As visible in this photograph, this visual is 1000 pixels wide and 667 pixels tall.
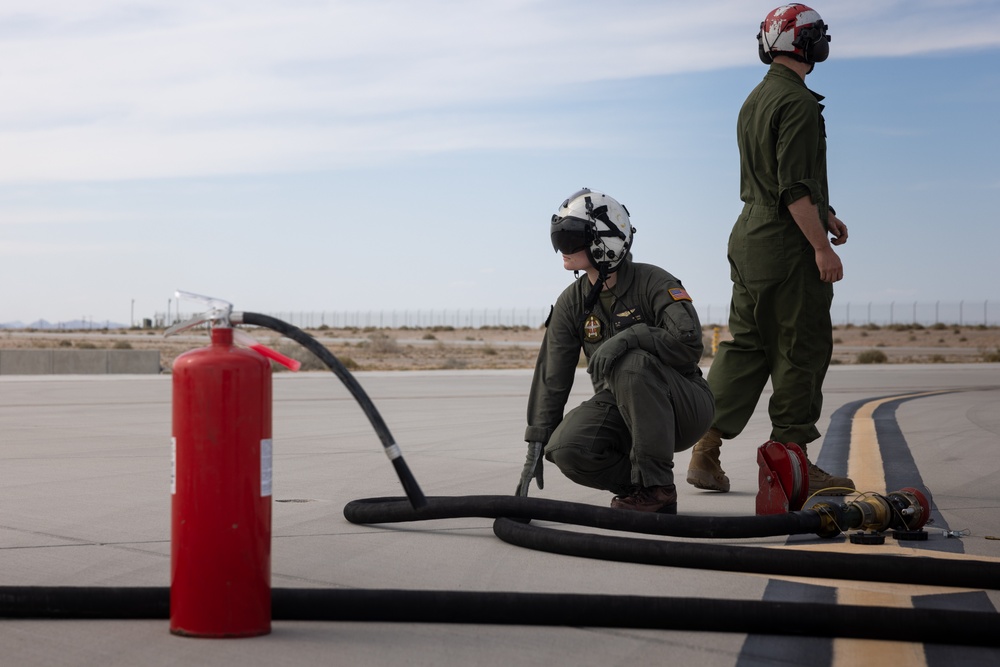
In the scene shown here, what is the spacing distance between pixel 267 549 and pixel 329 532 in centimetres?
175

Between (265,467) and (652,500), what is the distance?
2.27m

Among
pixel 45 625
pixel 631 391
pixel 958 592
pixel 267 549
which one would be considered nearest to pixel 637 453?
pixel 631 391

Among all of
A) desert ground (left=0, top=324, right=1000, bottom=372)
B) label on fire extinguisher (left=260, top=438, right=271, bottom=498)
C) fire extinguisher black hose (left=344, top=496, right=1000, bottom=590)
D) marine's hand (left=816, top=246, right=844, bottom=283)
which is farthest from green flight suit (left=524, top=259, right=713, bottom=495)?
desert ground (left=0, top=324, right=1000, bottom=372)

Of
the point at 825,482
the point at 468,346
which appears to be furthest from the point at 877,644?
the point at 468,346

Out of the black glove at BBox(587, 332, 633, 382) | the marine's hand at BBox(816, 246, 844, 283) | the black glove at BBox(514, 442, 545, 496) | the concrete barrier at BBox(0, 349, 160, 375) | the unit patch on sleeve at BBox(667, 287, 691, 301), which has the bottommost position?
the concrete barrier at BBox(0, 349, 160, 375)

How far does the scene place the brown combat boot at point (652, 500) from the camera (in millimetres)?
4672

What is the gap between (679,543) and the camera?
150 inches

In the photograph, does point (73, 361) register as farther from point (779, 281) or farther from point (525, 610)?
point (525, 610)

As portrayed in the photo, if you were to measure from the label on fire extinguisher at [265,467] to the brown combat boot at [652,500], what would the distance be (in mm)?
2154

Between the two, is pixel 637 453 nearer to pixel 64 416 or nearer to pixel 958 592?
pixel 958 592

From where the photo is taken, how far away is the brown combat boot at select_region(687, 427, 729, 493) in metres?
5.75

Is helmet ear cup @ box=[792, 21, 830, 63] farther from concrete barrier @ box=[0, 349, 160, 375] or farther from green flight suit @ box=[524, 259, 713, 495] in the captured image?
concrete barrier @ box=[0, 349, 160, 375]

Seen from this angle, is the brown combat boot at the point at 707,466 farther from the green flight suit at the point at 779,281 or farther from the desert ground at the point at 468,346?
the desert ground at the point at 468,346

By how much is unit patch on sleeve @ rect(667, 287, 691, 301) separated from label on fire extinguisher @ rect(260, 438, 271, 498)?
2436 mm
